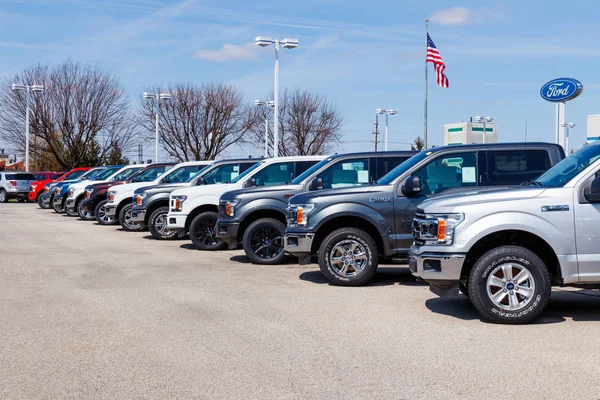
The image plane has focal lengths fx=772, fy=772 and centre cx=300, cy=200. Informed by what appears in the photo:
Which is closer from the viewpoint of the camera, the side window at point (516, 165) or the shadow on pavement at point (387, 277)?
the side window at point (516, 165)

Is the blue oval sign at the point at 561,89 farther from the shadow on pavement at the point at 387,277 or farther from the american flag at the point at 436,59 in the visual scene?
the american flag at the point at 436,59

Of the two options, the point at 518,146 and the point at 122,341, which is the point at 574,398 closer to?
the point at 122,341

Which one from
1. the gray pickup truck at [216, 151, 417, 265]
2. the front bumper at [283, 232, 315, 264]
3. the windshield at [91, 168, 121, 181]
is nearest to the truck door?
the front bumper at [283, 232, 315, 264]

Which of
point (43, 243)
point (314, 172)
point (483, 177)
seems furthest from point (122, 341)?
point (43, 243)

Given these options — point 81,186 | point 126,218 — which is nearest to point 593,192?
point 126,218

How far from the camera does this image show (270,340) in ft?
23.5

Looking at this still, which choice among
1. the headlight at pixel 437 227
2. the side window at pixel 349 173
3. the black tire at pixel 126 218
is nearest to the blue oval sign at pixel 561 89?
the side window at pixel 349 173

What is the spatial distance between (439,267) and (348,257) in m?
2.59

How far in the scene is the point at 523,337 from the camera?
290 inches

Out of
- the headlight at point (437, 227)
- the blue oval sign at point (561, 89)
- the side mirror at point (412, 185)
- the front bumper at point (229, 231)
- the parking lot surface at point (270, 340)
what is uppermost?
the blue oval sign at point (561, 89)

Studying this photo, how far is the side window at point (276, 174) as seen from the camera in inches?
585

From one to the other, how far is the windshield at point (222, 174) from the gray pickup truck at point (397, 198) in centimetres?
Result: 631

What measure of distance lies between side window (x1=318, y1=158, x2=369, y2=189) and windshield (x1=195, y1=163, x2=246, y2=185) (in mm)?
4731

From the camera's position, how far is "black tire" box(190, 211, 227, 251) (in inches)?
618
